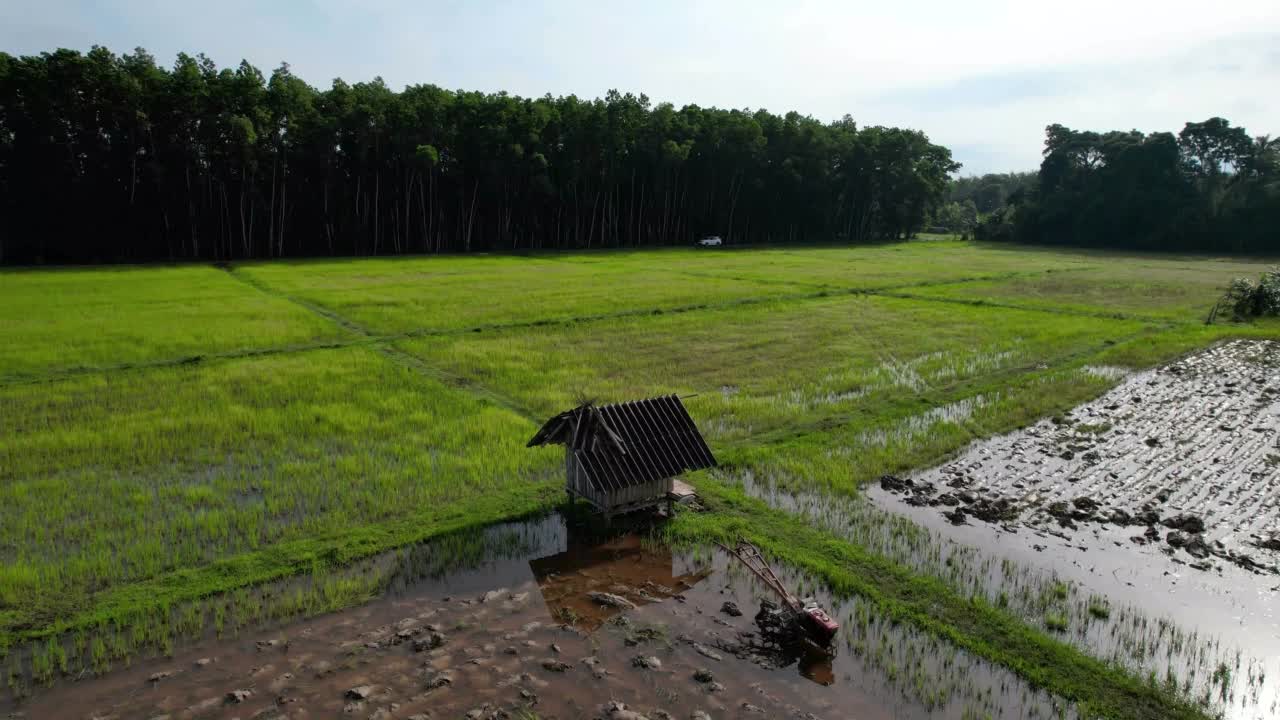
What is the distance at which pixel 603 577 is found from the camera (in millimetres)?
8352

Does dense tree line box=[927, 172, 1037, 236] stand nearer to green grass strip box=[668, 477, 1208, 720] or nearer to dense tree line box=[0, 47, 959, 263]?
dense tree line box=[0, 47, 959, 263]

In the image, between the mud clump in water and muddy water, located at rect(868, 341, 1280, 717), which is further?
the mud clump in water

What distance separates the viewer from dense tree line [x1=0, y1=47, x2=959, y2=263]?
37.2 m

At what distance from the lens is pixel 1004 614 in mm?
7484

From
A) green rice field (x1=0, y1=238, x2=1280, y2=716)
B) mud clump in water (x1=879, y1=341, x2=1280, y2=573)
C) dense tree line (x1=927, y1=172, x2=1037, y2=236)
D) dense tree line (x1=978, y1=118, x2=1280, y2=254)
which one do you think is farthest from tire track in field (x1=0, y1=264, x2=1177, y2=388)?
dense tree line (x1=927, y1=172, x2=1037, y2=236)

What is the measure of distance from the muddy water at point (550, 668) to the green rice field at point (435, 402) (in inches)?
22.9

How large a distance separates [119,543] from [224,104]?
38372mm

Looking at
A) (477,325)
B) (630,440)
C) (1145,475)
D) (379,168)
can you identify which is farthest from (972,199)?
(630,440)

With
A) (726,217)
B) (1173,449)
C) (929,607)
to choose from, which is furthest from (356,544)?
(726,217)

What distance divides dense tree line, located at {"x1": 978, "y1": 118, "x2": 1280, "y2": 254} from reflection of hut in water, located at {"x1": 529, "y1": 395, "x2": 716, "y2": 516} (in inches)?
2539

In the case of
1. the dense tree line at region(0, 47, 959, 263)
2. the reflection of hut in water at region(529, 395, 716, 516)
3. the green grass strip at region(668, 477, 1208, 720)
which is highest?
the dense tree line at region(0, 47, 959, 263)

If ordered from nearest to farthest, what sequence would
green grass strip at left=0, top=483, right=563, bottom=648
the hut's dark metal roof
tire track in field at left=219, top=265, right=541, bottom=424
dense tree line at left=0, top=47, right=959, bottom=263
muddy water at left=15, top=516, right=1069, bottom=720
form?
muddy water at left=15, top=516, right=1069, bottom=720 → green grass strip at left=0, top=483, right=563, bottom=648 → the hut's dark metal roof → tire track in field at left=219, top=265, right=541, bottom=424 → dense tree line at left=0, top=47, right=959, bottom=263

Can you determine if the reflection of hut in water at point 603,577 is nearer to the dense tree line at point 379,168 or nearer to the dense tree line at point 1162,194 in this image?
the dense tree line at point 379,168

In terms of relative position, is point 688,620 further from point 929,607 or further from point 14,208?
point 14,208
